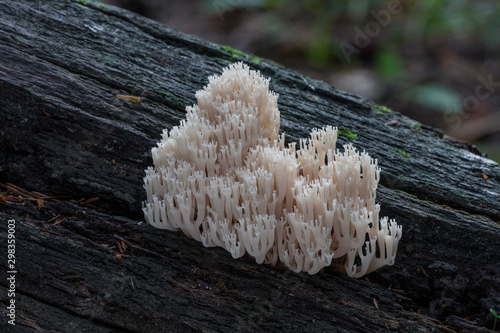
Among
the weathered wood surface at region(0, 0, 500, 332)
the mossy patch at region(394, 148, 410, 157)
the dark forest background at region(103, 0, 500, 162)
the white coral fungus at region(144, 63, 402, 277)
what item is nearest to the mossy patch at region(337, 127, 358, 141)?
the weathered wood surface at region(0, 0, 500, 332)

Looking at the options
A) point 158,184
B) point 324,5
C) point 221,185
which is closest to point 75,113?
point 158,184

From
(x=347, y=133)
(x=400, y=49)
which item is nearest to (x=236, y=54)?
(x=347, y=133)

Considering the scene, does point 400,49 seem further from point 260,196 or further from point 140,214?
point 140,214

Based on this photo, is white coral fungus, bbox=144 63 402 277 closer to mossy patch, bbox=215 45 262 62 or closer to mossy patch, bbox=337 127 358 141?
mossy patch, bbox=337 127 358 141

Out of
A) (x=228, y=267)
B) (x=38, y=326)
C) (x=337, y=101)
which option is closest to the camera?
(x=38, y=326)

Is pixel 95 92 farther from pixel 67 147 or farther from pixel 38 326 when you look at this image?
pixel 38 326

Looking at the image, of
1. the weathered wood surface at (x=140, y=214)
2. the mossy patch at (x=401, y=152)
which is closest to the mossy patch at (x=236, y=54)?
the weathered wood surface at (x=140, y=214)

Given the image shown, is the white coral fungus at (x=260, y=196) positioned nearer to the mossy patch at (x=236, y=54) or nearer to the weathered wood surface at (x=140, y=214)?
the weathered wood surface at (x=140, y=214)

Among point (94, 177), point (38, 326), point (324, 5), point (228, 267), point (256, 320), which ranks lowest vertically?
point (38, 326)
